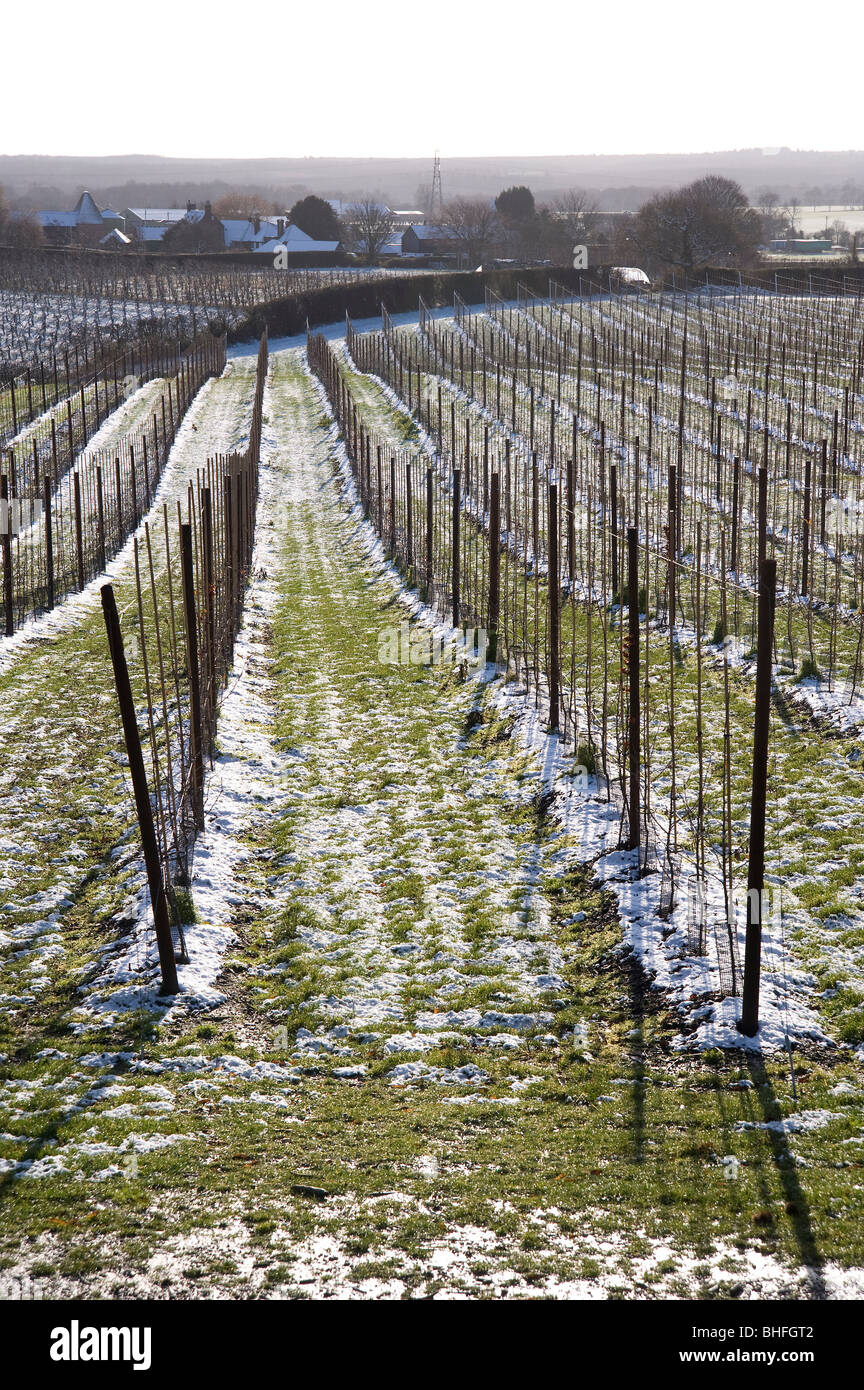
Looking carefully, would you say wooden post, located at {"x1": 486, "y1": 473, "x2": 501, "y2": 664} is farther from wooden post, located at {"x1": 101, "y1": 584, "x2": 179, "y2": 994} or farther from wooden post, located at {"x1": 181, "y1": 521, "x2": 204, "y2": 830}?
wooden post, located at {"x1": 101, "y1": 584, "x2": 179, "y2": 994}

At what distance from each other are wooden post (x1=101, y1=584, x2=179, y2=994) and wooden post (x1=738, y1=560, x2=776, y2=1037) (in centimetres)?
437

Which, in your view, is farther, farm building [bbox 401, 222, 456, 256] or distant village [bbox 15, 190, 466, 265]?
farm building [bbox 401, 222, 456, 256]

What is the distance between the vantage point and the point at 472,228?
315 feet

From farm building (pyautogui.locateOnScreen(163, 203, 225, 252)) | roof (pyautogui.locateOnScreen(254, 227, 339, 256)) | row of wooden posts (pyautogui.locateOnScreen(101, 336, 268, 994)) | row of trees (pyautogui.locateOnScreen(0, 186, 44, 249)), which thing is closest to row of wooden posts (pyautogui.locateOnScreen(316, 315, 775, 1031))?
row of wooden posts (pyautogui.locateOnScreen(101, 336, 268, 994))

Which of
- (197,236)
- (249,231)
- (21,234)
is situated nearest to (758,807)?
(21,234)

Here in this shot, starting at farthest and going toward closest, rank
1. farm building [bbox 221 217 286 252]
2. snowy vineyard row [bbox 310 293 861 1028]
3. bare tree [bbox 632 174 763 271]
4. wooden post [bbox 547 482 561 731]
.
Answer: farm building [bbox 221 217 286 252] → bare tree [bbox 632 174 763 271] → wooden post [bbox 547 482 561 731] → snowy vineyard row [bbox 310 293 861 1028]

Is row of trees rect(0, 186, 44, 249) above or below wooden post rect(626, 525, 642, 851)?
above

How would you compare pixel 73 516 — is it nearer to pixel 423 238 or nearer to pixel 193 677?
pixel 193 677

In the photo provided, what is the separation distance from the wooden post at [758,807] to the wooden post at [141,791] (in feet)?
14.3

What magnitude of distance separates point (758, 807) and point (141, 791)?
4508 millimetres

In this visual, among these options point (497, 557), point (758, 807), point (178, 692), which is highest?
point (497, 557)

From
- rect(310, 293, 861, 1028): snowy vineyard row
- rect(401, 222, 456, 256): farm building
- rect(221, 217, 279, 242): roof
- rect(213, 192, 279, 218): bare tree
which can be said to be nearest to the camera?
rect(310, 293, 861, 1028): snowy vineyard row

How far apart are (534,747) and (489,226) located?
296ft

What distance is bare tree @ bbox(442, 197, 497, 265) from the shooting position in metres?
88.1
